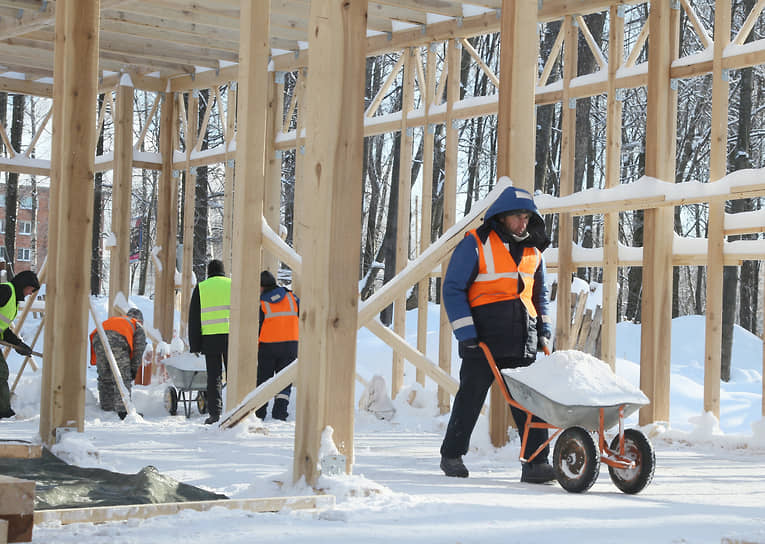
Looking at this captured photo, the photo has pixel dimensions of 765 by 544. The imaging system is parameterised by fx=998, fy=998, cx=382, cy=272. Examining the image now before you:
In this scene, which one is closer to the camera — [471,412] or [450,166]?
[471,412]

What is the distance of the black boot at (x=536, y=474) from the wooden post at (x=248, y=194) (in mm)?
3130

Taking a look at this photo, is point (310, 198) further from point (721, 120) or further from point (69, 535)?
point (721, 120)

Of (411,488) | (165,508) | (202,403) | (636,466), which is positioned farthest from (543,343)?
(202,403)

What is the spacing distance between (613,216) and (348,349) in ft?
22.7

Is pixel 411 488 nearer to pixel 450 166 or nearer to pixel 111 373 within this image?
pixel 111 373

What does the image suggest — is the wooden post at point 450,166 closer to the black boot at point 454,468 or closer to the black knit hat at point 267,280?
the black knit hat at point 267,280

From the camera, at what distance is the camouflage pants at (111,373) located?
10633 millimetres

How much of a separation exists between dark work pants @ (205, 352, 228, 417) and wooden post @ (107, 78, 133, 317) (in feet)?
15.9

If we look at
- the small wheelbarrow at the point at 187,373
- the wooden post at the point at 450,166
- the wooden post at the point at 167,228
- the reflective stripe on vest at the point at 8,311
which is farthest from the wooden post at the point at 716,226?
the wooden post at the point at 167,228

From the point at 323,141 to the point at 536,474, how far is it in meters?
2.44

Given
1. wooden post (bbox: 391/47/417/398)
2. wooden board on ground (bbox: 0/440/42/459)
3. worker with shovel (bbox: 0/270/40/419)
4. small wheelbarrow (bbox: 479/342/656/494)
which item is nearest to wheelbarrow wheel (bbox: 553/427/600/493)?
small wheelbarrow (bbox: 479/342/656/494)

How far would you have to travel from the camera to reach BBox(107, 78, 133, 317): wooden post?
48.6 ft

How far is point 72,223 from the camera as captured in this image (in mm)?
6398

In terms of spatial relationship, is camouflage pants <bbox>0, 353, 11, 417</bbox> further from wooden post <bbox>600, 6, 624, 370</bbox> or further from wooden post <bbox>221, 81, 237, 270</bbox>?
wooden post <bbox>600, 6, 624, 370</bbox>
